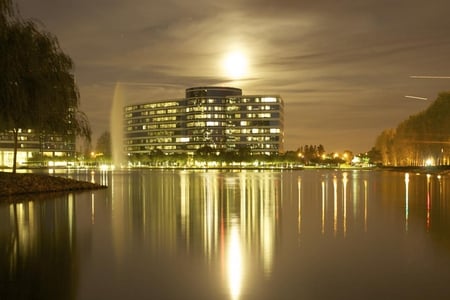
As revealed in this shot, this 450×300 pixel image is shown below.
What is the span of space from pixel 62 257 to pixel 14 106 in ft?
53.7


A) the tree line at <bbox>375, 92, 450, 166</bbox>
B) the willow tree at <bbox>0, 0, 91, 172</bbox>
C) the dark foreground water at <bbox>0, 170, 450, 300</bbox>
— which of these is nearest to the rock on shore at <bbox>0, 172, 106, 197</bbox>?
the willow tree at <bbox>0, 0, 91, 172</bbox>

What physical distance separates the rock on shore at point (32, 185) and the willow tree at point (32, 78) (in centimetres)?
335

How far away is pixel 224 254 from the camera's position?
12141 mm

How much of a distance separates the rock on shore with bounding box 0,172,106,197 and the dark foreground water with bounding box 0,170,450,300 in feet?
38.0

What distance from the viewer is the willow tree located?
25.2 m

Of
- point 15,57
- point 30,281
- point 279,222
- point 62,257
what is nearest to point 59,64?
point 15,57

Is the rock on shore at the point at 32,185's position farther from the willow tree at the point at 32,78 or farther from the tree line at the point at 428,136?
the tree line at the point at 428,136

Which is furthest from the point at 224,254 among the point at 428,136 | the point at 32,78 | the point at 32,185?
the point at 428,136

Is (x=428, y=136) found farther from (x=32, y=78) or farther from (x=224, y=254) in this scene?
(x=224, y=254)

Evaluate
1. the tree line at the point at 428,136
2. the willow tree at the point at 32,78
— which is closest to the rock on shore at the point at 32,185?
the willow tree at the point at 32,78

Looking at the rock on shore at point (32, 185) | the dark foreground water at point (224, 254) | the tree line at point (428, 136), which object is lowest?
the dark foreground water at point (224, 254)

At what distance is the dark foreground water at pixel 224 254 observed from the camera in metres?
9.05

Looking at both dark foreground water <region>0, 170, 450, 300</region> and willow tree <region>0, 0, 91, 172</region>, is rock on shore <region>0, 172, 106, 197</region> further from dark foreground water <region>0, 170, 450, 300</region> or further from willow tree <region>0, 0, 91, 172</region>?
dark foreground water <region>0, 170, 450, 300</region>

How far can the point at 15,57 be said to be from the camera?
1008 inches
